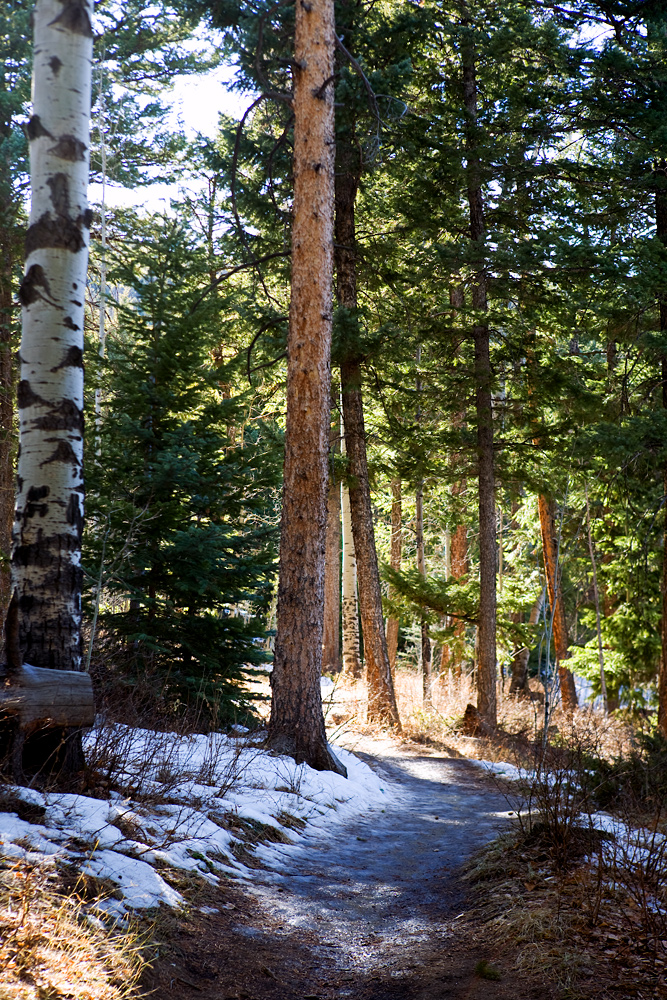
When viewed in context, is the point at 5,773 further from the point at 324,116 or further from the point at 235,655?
the point at 324,116

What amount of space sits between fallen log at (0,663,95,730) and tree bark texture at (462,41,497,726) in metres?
10.1

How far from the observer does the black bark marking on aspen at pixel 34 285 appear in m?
4.53

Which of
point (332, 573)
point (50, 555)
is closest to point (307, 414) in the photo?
point (50, 555)

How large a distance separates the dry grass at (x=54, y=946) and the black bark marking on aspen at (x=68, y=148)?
419 cm

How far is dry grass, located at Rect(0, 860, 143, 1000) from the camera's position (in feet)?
7.72

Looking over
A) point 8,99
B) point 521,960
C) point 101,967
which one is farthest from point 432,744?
point 8,99

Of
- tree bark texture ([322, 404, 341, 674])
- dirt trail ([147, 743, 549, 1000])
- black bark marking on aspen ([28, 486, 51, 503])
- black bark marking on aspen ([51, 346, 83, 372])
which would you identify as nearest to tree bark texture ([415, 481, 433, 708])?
tree bark texture ([322, 404, 341, 674])

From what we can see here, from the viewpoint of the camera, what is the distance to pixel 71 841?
11.2 feet

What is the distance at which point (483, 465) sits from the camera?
13773 mm

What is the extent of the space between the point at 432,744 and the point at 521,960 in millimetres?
9463

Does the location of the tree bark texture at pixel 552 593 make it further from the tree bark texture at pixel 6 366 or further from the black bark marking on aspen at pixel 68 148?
the black bark marking on aspen at pixel 68 148

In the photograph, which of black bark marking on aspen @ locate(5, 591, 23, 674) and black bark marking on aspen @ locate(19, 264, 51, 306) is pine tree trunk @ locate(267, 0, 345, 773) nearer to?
black bark marking on aspen @ locate(19, 264, 51, 306)

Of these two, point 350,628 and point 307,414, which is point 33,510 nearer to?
point 307,414

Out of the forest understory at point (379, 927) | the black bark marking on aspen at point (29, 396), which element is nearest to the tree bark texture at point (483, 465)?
the forest understory at point (379, 927)
